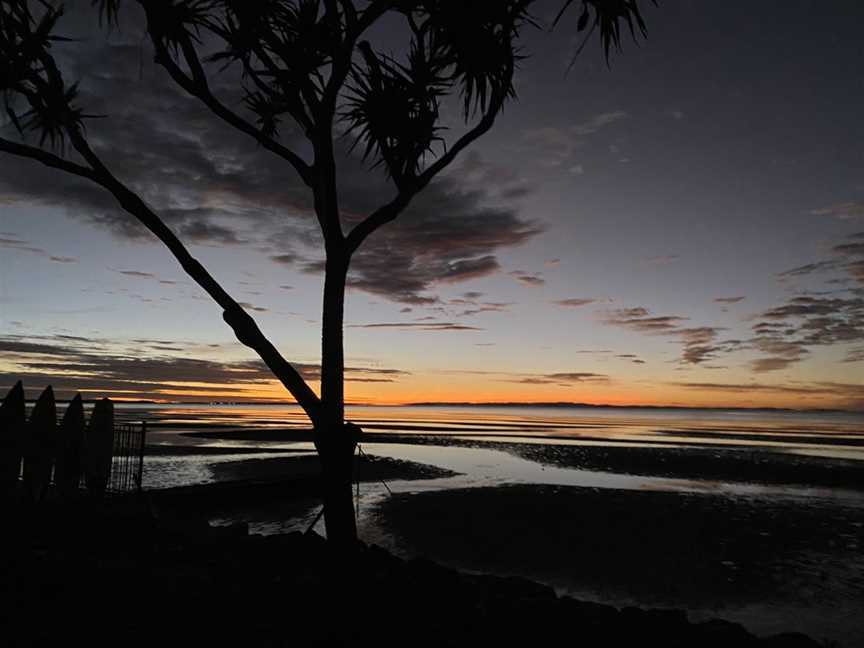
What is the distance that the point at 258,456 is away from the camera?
88.7 ft

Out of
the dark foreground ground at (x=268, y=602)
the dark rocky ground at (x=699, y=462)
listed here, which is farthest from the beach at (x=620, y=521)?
the dark foreground ground at (x=268, y=602)

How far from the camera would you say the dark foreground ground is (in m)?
4.02

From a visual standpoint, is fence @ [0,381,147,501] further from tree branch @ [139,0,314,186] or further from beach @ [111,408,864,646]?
tree branch @ [139,0,314,186]

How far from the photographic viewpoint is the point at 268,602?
15.5 feet

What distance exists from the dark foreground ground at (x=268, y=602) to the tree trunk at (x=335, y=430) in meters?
0.39

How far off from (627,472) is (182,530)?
18850mm

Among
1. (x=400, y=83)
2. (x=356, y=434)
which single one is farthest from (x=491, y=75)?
(x=356, y=434)

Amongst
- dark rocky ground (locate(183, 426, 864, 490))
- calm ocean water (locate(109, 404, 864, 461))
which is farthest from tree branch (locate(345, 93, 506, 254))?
calm ocean water (locate(109, 404, 864, 461))

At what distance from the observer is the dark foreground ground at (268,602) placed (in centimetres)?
402

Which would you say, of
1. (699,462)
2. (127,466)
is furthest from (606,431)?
(127,466)

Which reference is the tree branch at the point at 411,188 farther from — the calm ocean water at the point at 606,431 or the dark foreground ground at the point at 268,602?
the calm ocean water at the point at 606,431

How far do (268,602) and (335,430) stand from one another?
2093 mm

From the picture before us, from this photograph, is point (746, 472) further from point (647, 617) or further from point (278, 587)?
point (278, 587)

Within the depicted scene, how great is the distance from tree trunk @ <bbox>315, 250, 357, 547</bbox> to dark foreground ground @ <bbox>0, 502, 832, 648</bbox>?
0.39 meters
